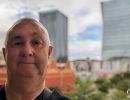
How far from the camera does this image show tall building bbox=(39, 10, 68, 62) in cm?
1662

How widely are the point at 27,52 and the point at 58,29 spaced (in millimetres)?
16942

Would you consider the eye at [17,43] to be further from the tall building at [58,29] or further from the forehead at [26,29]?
the tall building at [58,29]

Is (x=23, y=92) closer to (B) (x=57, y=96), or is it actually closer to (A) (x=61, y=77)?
(B) (x=57, y=96)

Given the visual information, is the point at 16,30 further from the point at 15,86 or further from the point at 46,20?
the point at 46,20

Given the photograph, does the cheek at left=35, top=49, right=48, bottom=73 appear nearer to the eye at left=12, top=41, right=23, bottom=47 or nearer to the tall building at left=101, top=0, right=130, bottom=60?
the eye at left=12, top=41, right=23, bottom=47

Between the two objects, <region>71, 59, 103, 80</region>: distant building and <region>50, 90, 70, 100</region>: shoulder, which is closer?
<region>50, 90, 70, 100</region>: shoulder

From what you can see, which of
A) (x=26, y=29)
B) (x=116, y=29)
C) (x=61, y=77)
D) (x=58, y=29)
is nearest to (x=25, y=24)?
(x=26, y=29)

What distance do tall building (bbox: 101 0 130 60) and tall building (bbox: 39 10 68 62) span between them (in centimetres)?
521

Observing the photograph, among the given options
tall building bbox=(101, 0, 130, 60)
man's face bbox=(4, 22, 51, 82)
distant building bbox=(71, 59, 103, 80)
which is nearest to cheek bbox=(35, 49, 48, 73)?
man's face bbox=(4, 22, 51, 82)

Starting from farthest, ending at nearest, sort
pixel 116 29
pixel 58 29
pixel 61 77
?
pixel 116 29, pixel 58 29, pixel 61 77

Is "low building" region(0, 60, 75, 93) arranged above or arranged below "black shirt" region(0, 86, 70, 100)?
below

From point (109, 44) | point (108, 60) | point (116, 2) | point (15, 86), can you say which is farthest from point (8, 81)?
point (116, 2)

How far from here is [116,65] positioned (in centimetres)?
1845

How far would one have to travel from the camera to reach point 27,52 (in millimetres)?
244
